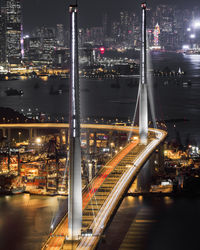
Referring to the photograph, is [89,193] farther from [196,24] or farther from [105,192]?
[196,24]

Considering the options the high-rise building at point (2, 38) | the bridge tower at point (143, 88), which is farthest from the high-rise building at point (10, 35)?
the bridge tower at point (143, 88)

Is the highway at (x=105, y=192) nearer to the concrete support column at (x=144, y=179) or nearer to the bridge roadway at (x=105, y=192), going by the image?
the bridge roadway at (x=105, y=192)

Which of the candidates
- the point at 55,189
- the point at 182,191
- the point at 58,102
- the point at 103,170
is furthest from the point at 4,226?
the point at 58,102

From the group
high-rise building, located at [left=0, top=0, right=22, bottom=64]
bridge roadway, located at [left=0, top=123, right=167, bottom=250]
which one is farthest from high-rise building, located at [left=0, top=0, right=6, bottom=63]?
bridge roadway, located at [left=0, top=123, right=167, bottom=250]

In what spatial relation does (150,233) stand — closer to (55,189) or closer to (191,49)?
(55,189)

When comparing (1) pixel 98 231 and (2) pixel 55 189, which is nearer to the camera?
(1) pixel 98 231
